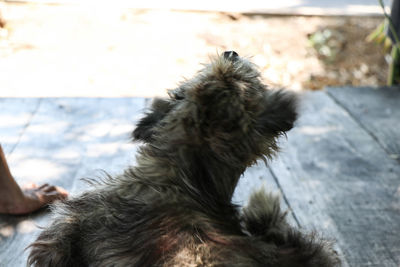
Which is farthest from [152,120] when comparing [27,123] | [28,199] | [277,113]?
[27,123]

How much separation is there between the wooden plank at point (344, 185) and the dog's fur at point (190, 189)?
1.05 metres

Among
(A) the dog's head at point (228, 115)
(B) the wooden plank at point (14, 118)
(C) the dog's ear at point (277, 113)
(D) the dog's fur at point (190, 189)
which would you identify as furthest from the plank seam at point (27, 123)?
(C) the dog's ear at point (277, 113)

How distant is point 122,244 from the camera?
177cm

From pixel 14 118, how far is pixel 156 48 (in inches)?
136

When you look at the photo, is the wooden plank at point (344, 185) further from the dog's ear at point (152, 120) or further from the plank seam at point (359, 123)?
the dog's ear at point (152, 120)

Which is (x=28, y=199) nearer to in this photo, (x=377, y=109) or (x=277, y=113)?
(x=277, y=113)

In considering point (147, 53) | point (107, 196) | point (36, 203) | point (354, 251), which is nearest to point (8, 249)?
point (36, 203)

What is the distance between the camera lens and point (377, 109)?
4.64 meters

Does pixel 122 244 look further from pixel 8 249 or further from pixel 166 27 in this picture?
→ pixel 166 27

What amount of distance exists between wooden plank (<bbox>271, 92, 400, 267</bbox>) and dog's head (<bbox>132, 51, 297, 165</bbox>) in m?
1.30

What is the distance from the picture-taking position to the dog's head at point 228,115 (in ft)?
5.78

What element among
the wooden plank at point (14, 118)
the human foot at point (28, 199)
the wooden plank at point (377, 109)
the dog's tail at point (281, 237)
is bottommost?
the wooden plank at point (377, 109)

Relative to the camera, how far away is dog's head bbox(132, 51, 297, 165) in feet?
5.78

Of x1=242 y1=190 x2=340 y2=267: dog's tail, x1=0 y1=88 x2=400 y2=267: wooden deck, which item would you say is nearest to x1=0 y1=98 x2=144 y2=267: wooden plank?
x1=0 y1=88 x2=400 y2=267: wooden deck
